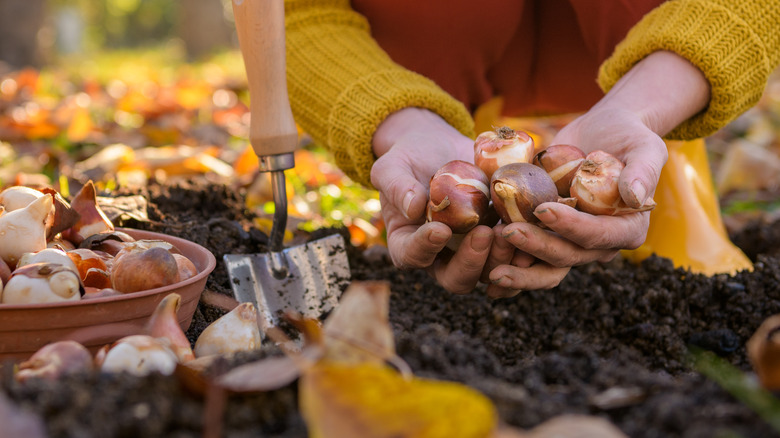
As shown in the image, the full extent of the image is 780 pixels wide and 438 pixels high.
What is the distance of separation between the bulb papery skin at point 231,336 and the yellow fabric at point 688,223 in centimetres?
128

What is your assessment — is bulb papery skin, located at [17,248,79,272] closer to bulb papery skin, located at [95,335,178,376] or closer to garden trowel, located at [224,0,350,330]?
bulb papery skin, located at [95,335,178,376]

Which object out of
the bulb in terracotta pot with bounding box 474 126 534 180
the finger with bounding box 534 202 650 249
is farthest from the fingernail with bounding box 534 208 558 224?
the bulb in terracotta pot with bounding box 474 126 534 180

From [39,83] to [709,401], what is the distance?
5.57 meters

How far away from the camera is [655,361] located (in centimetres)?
154

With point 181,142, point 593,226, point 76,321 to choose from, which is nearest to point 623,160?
point 593,226

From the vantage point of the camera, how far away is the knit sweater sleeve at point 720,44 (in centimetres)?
184

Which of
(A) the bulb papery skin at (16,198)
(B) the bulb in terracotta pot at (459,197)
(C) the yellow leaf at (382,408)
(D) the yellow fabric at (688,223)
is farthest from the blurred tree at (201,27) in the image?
(C) the yellow leaf at (382,408)

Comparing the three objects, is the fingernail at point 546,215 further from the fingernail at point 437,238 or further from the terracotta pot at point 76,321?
the terracotta pot at point 76,321

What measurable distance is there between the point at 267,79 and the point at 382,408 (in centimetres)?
116

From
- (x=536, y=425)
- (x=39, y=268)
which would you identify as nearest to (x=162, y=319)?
(x=39, y=268)

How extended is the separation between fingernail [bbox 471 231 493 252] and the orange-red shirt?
1221mm

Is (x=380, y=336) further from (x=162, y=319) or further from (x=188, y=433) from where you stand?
(x=162, y=319)

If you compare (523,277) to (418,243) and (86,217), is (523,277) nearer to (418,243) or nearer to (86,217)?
(418,243)

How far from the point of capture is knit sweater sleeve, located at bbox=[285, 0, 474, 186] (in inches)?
77.5
